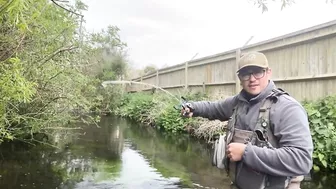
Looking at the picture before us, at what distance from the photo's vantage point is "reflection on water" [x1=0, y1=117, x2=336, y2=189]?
15.7 ft

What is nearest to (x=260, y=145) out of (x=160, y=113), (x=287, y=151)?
(x=287, y=151)

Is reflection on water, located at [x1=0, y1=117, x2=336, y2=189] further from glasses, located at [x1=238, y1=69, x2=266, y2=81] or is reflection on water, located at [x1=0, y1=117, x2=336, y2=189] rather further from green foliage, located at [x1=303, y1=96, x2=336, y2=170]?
glasses, located at [x1=238, y1=69, x2=266, y2=81]

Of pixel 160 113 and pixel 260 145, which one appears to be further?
pixel 160 113

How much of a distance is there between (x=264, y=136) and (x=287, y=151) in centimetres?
19

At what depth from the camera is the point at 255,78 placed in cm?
228

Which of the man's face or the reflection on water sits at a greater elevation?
the man's face

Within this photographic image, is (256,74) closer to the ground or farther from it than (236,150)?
farther from it

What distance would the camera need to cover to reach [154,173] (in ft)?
17.9

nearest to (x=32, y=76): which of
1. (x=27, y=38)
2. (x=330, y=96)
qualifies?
(x=27, y=38)

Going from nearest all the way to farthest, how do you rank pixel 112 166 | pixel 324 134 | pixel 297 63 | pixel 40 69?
pixel 40 69 < pixel 324 134 < pixel 112 166 < pixel 297 63

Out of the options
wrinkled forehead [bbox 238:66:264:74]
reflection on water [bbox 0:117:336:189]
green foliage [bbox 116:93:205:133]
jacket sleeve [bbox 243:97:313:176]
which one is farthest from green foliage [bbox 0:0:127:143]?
green foliage [bbox 116:93:205:133]

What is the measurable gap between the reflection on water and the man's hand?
9.08ft

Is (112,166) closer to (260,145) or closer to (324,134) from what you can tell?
(324,134)

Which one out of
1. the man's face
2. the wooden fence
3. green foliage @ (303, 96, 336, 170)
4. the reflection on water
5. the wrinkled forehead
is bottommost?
the reflection on water
